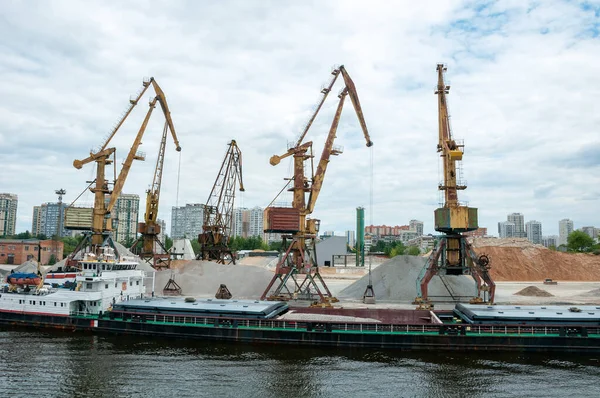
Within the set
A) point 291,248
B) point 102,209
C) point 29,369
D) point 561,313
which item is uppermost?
point 102,209

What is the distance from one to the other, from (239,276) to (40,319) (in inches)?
1030

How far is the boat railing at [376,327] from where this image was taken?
33.5 metres

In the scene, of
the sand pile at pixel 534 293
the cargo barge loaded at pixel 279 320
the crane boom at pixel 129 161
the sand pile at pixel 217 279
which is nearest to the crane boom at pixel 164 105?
the crane boom at pixel 129 161

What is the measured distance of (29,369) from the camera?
28188mm

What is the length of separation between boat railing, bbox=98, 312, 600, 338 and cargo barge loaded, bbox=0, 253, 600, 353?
73 mm

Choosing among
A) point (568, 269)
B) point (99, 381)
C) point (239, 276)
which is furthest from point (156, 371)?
point (568, 269)

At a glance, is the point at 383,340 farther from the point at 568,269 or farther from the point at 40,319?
the point at 568,269

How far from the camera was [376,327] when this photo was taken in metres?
35.1

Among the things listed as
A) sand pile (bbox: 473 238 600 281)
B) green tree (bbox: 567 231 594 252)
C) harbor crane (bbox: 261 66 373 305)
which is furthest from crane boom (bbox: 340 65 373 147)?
green tree (bbox: 567 231 594 252)

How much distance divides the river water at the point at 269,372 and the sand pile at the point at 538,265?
71.5m

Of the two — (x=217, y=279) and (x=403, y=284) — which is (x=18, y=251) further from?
(x=403, y=284)

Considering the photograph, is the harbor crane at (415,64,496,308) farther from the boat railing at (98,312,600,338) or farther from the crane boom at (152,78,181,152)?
the crane boom at (152,78,181,152)

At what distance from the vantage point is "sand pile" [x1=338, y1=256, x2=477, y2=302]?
5544 cm

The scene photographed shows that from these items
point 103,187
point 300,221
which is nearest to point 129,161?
point 103,187
